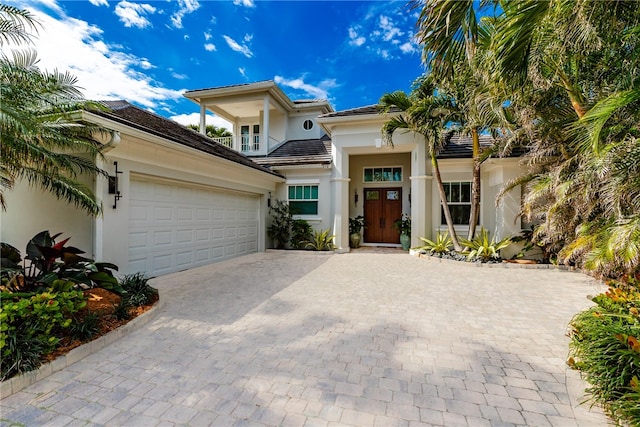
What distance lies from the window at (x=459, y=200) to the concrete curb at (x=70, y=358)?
1061cm

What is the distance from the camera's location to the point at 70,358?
294 centimetres

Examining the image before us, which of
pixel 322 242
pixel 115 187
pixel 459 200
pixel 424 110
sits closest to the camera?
pixel 115 187

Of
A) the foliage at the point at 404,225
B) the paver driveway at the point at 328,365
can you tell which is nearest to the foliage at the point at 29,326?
the paver driveway at the point at 328,365

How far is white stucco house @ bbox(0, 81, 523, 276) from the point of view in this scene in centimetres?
546

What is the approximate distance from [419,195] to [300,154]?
5.88 m

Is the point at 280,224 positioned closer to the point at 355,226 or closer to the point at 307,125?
the point at 355,226

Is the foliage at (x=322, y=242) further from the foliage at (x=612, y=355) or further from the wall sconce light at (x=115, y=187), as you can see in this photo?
the foliage at (x=612, y=355)

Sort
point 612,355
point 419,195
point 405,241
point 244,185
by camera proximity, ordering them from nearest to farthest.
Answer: point 612,355 → point 244,185 → point 419,195 → point 405,241

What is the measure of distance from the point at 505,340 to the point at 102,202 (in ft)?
22.9

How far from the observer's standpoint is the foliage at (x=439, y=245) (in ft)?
32.5

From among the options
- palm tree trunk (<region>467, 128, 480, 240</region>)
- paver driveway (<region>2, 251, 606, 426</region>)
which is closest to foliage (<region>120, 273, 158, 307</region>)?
paver driveway (<region>2, 251, 606, 426</region>)

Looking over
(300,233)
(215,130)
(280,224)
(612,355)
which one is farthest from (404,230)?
(215,130)

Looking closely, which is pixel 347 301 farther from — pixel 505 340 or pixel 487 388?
pixel 487 388

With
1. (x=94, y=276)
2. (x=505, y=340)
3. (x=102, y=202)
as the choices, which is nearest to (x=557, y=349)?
(x=505, y=340)
